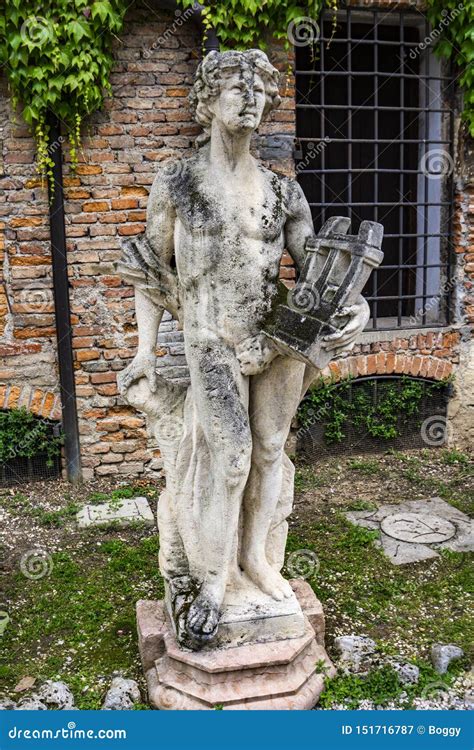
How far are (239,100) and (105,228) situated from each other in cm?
287

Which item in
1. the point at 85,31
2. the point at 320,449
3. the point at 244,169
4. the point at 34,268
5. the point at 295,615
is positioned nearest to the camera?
the point at 244,169

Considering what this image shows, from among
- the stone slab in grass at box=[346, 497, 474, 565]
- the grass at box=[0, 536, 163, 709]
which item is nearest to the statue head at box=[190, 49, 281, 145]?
the grass at box=[0, 536, 163, 709]

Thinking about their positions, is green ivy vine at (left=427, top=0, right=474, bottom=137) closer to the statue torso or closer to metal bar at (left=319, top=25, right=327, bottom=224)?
metal bar at (left=319, top=25, right=327, bottom=224)

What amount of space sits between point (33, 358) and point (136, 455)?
3.52 feet

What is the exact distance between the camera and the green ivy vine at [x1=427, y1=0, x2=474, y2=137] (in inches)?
223

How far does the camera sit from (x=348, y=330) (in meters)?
2.68

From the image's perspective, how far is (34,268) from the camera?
545cm

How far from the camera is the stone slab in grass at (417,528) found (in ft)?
15.2

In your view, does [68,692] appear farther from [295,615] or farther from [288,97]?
[288,97]

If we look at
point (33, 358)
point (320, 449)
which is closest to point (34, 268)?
point (33, 358)
